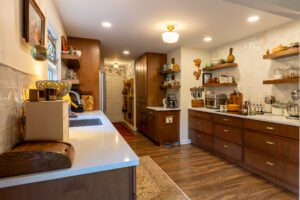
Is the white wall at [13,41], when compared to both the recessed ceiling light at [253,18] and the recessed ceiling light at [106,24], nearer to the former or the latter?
the recessed ceiling light at [106,24]

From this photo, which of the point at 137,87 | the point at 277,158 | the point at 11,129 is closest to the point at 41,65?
the point at 11,129

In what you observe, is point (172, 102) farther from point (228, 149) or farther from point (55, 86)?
point (55, 86)

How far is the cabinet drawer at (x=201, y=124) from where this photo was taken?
3370 millimetres

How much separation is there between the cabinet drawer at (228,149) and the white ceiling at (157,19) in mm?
1999

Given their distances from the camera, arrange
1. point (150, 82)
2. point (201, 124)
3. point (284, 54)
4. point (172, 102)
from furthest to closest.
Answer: point (150, 82) < point (172, 102) < point (201, 124) < point (284, 54)

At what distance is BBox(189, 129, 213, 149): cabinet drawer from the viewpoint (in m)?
3.35

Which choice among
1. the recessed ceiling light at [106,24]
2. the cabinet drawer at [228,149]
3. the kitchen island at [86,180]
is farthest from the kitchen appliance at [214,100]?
the kitchen island at [86,180]

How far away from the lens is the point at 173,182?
7.29 ft

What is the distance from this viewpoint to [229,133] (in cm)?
287

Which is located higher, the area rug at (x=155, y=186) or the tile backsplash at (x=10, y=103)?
the tile backsplash at (x=10, y=103)

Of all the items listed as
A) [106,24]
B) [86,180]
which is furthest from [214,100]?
[86,180]

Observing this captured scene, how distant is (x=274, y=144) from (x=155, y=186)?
1678 mm

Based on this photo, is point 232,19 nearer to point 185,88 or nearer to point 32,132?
point 185,88

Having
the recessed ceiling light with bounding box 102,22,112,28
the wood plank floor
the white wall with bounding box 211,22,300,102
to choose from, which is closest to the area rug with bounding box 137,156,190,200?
the wood plank floor
